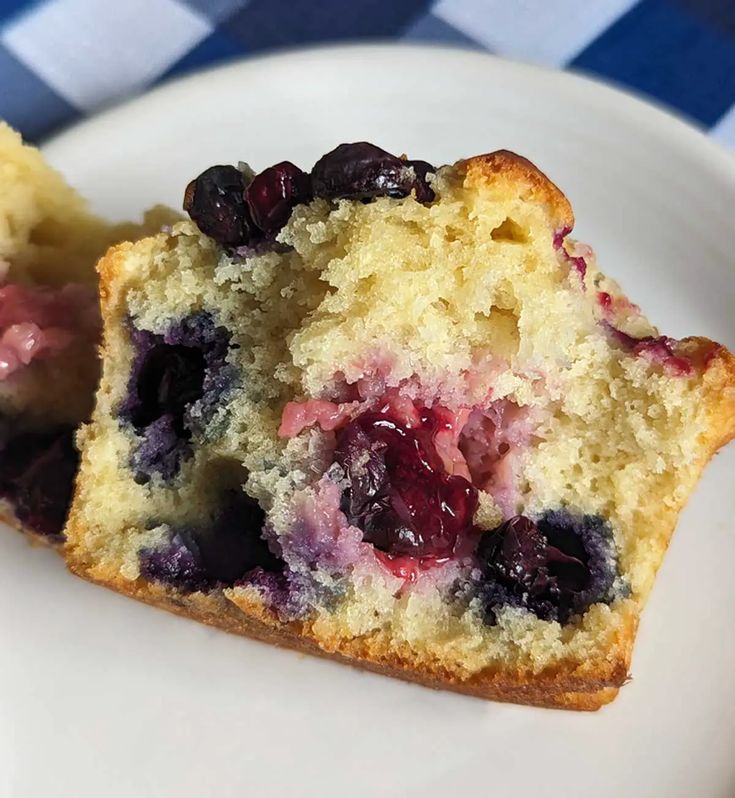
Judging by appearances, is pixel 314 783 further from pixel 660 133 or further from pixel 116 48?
Result: pixel 116 48

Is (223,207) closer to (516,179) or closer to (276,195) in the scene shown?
(276,195)

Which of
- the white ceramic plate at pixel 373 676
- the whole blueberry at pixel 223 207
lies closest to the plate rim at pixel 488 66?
the white ceramic plate at pixel 373 676

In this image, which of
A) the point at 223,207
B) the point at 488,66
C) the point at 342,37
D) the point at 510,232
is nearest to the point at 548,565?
the point at 510,232

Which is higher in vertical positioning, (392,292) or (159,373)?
(392,292)

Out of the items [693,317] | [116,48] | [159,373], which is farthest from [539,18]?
[159,373]

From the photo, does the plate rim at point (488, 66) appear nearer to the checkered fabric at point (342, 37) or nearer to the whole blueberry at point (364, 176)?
the checkered fabric at point (342, 37)
